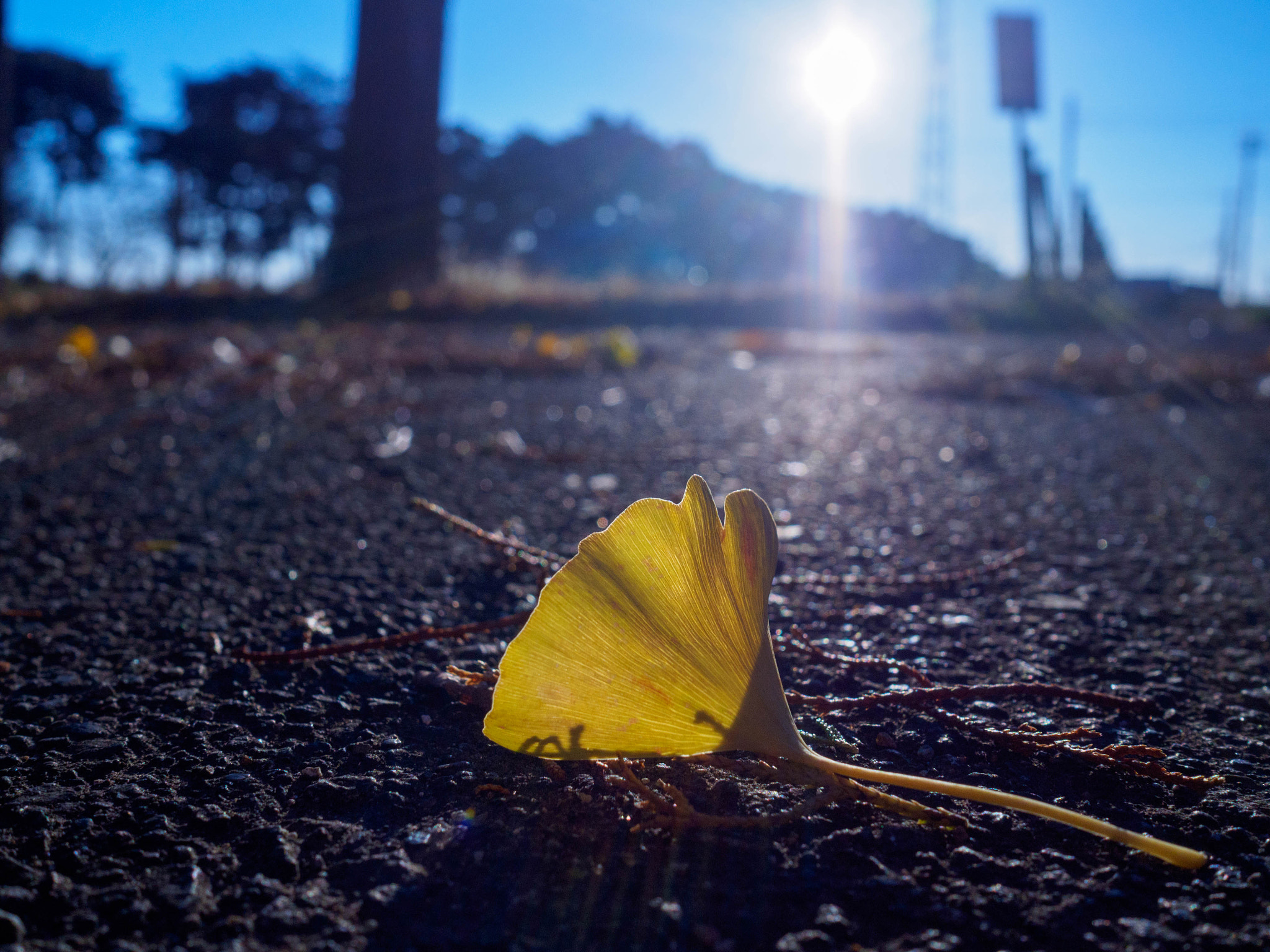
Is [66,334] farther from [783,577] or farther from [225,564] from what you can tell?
[783,577]

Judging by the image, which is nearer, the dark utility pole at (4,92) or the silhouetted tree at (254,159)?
the dark utility pole at (4,92)

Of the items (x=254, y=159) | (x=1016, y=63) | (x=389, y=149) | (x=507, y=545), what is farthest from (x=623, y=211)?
(x=507, y=545)

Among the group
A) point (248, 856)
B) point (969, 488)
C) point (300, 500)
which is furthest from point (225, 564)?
point (969, 488)

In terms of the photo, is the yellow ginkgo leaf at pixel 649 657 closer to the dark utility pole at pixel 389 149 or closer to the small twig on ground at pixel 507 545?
the small twig on ground at pixel 507 545

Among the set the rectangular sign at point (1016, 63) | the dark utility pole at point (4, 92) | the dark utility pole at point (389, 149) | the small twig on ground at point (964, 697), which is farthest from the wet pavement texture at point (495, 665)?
the rectangular sign at point (1016, 63)

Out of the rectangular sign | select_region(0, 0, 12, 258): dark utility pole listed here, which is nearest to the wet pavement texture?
select_region(0, 0, 12, 258): dark utility pole

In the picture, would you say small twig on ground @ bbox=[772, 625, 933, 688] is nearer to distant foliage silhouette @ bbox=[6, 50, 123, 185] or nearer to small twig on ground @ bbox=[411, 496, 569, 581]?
small twig on ground @ bbox=[411, 496, 569, 581]

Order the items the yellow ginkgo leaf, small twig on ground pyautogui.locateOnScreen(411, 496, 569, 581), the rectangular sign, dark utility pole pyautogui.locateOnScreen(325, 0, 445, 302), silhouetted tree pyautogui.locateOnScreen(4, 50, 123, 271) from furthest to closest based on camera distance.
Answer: silhouetted tree pyautogui.locateOnScreen(4, 50, 123, 271)
the rectangular sign
dark utility pole pyautogui.locateOnScreen(325, 0, 445, 302)
small twig on ground pyautogui.locateOnScreen(411, 496, 569, 581)
the yellow ginkgo leaf
